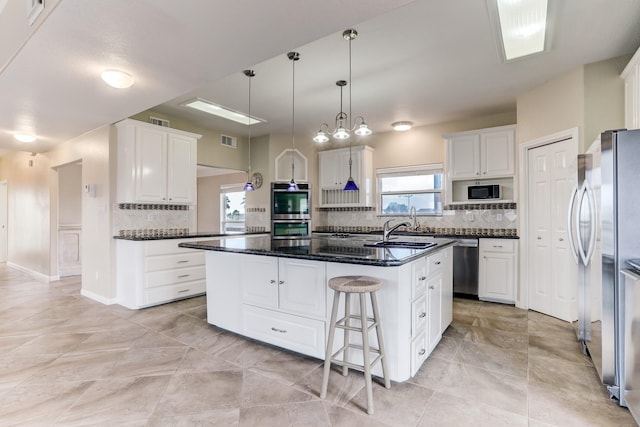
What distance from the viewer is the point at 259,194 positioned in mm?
5945

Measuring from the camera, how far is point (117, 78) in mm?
2672

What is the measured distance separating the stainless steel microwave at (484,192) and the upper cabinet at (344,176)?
1693 millimetres

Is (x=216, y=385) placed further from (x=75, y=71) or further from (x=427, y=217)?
(x=427, y=217)

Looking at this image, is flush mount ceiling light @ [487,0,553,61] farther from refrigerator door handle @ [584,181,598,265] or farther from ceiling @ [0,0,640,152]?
refrigerator door handle @ [584,181,598,265]

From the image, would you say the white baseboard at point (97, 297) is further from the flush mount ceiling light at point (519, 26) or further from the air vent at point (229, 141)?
the flush mount ceiling light at point (519, 26)

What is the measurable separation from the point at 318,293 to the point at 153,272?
8.86 feet

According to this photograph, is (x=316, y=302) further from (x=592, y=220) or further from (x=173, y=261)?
(x=173, y=261)

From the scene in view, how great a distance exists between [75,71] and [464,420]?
12.4 ft

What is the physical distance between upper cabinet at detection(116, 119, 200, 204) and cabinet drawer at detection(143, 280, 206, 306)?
1.17 m

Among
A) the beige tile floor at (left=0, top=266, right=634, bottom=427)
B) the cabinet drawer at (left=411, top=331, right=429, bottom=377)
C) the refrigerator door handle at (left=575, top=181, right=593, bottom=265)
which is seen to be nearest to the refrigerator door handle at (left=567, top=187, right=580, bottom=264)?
the refrigerator door handle at (left=575, top=181, right=593, bottom=265)

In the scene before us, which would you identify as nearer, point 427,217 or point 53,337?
point 53,337

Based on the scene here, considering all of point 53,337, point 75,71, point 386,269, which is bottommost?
point 53,337

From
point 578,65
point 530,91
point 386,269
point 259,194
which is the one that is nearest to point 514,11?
point 578,65

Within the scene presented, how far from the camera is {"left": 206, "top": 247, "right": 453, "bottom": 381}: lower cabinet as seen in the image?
217cm
